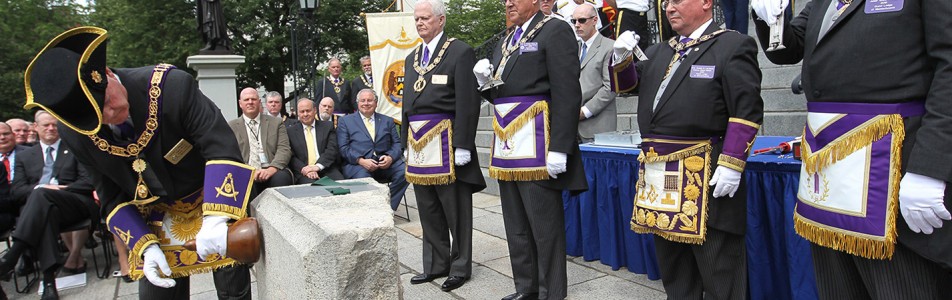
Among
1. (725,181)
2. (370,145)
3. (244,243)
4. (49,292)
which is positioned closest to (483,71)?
(725,181)

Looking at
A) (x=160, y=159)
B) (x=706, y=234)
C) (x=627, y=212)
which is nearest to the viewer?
(x=160, y=159)

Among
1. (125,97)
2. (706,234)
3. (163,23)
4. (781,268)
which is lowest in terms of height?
(781,268)

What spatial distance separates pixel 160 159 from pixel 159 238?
388mm

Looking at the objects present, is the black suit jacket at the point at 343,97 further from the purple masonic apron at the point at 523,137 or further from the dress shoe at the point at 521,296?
the dress shoe at the point at 521,296

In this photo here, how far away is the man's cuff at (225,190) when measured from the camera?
2.14 metres

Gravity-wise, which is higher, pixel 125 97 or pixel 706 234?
pixel 125 97

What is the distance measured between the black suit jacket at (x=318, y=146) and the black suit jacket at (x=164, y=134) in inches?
157

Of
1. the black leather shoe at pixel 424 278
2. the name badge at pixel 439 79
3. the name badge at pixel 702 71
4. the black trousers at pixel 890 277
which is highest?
the name badge at pixel 439 79

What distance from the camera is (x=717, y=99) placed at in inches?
103


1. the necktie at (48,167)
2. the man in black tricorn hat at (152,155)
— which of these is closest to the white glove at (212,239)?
the man in black tricorn hat at (152,155)

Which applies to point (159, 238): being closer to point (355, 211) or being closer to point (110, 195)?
point (110, 195)

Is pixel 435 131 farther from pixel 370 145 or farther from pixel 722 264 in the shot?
pixel 370 145

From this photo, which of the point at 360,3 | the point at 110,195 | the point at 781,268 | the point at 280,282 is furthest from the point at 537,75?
the point at 360,3

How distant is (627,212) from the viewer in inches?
155
